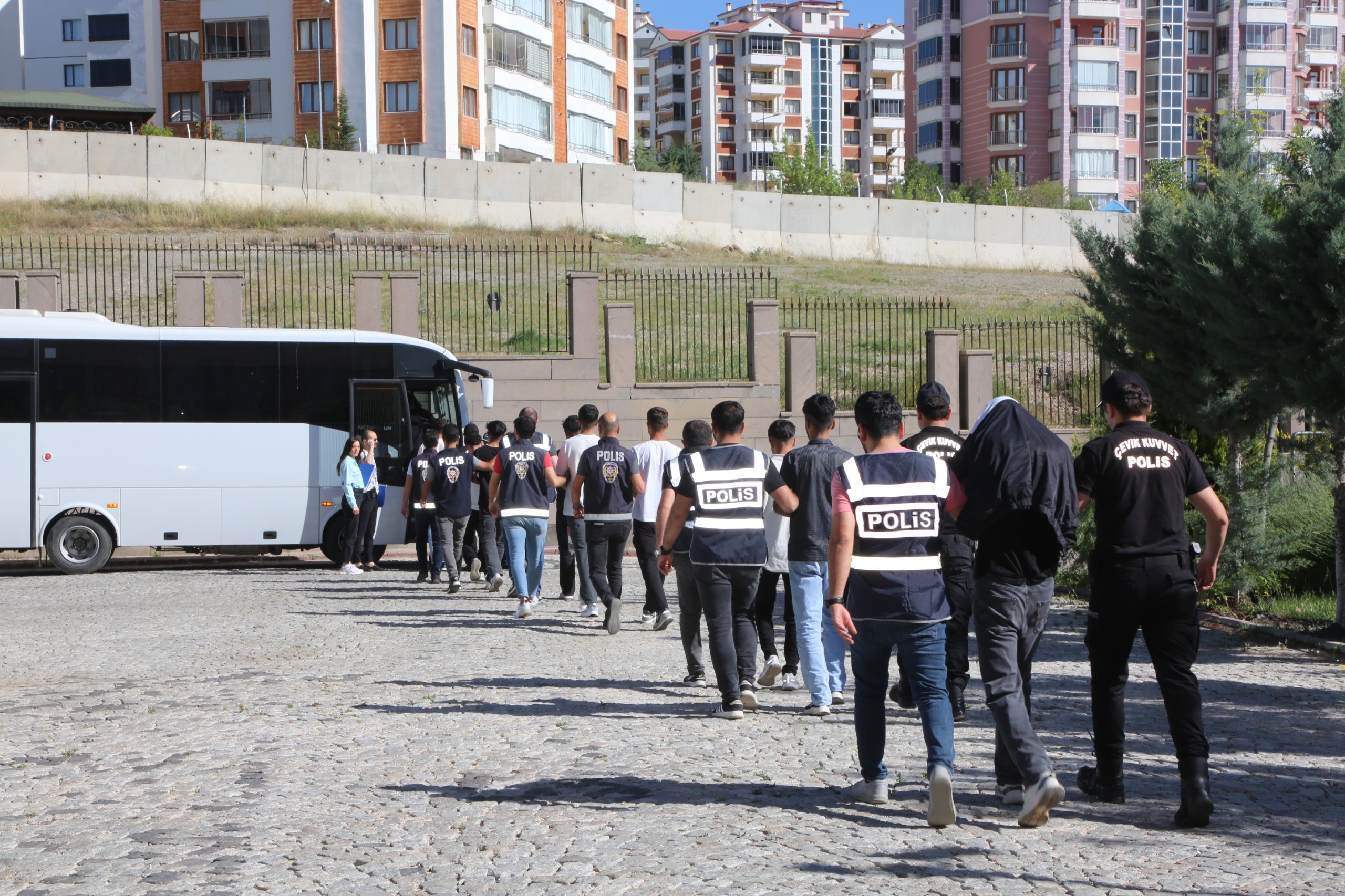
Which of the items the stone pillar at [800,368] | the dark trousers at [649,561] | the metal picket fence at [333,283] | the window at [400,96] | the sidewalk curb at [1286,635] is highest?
the window at [400,96]

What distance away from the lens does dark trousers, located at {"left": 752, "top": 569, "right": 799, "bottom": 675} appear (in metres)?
9.30

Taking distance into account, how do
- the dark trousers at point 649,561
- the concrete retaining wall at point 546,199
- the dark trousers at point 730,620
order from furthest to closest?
the concrete retaining wall at point 546,199
the dark trousers at point 649,561
the dark trousers at point 730,620

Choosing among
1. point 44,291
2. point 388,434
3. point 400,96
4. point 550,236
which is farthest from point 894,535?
point 400,96

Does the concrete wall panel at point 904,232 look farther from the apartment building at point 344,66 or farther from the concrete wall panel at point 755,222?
the apartment building at point 344,66

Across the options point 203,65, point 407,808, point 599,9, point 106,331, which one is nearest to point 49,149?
point 203,65

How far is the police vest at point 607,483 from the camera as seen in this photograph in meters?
12.0

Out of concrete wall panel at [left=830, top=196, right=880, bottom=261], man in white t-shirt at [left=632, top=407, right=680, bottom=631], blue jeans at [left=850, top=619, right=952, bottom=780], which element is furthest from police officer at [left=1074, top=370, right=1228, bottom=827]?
concrete wall panel at [left=830, top=196, right=880, bottom=261]

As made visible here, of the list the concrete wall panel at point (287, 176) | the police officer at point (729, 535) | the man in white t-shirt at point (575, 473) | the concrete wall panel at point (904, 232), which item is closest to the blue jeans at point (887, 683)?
the police officer at point (729, 535)

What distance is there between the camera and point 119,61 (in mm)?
68438

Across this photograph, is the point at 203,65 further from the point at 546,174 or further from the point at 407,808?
the point at 407,808

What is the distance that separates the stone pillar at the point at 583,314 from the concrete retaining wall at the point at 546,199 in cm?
2289

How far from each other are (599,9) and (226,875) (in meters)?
72.7

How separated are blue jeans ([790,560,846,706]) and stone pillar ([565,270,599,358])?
15725 mm

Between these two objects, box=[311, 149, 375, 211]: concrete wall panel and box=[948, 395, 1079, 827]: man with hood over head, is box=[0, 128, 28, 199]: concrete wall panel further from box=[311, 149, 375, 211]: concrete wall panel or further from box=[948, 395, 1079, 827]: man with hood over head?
box=[948, 395, 1079, 827]: man with hood over head
